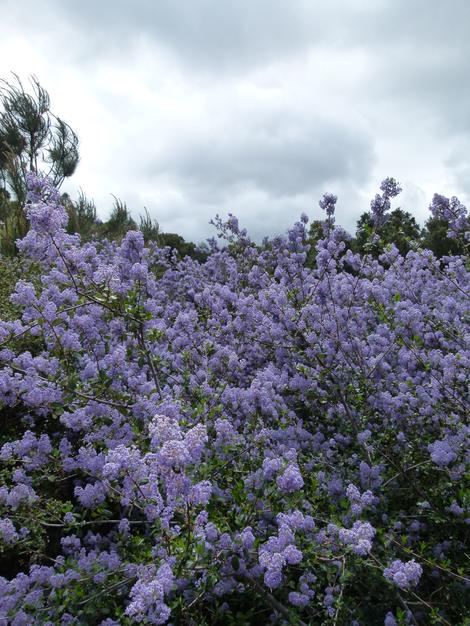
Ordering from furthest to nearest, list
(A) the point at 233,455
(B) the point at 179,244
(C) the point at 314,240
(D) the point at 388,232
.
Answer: (B) the point at 179,244 < (C) the point at 314,240 < (D) the point at 388,232 < (A) the point at 233,455

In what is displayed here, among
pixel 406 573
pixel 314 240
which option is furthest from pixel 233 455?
pixel 314 240

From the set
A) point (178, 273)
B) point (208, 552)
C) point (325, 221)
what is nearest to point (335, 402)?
point (325, 221)

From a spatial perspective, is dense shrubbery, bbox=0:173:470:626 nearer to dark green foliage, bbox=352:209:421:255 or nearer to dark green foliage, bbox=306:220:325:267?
dark green foliage, bbox=352:209:421:255

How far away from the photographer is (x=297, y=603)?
7.38ft

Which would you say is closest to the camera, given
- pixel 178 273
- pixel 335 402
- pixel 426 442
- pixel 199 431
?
pixel 199 431

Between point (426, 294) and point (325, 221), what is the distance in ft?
4.82

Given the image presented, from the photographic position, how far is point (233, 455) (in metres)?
3.02

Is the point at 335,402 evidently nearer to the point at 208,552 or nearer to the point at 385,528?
the point at 385,528

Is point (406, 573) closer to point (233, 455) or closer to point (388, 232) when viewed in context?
point (233, 455)

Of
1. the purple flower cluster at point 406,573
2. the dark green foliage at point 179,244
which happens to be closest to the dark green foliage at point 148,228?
the dark green foliage at point 179,244

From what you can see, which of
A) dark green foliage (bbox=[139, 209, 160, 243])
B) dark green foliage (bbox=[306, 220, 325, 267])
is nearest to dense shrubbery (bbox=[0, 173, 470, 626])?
dark green foliage (bbox=[306, 220, 325, 267])

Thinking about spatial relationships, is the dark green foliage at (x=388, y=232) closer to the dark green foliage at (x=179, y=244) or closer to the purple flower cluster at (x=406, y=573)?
the purple flower cluster at (x=406, y=573)

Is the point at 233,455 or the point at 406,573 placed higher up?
the point at 233,455

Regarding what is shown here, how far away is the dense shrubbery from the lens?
87.6 inches
